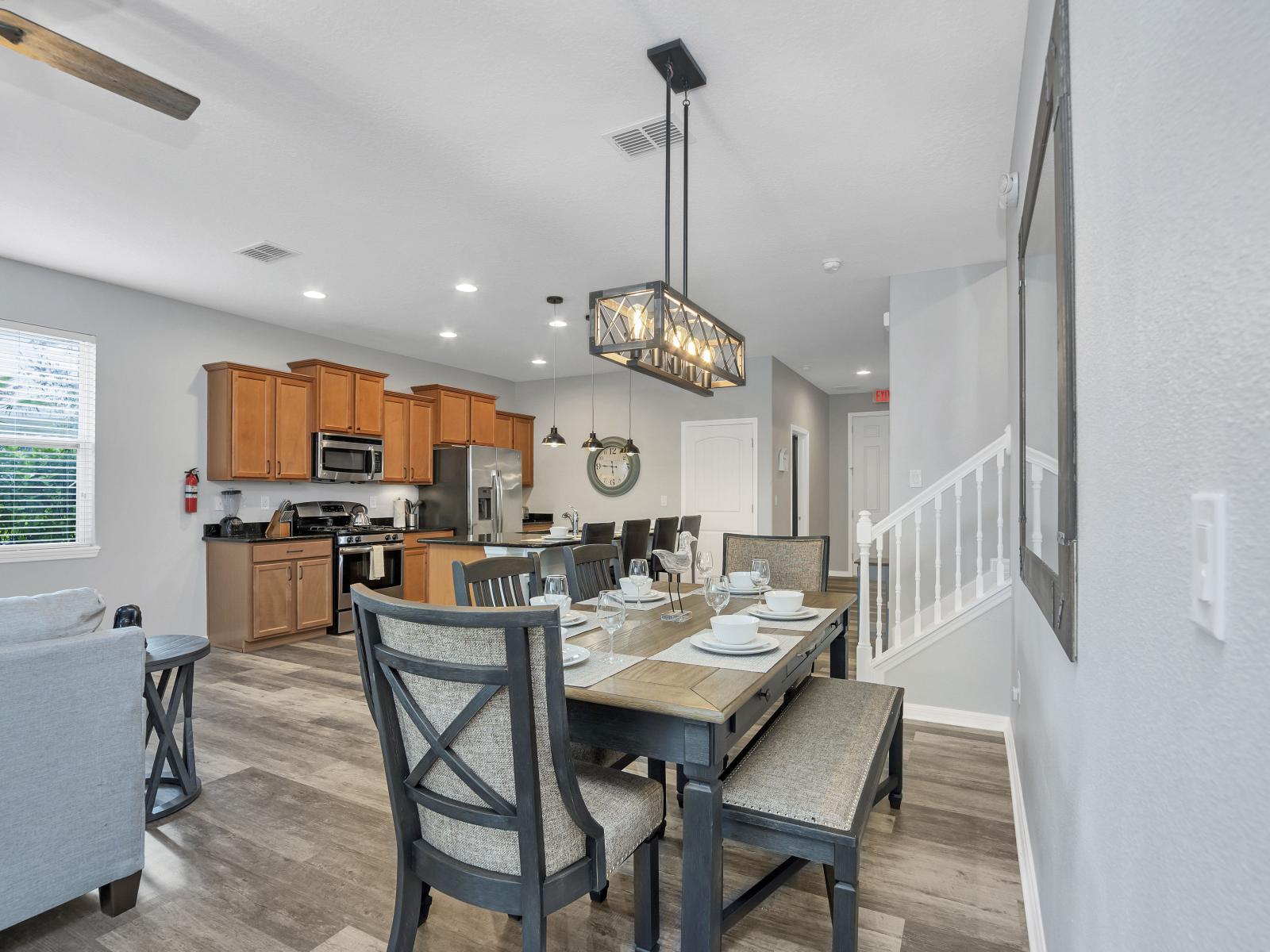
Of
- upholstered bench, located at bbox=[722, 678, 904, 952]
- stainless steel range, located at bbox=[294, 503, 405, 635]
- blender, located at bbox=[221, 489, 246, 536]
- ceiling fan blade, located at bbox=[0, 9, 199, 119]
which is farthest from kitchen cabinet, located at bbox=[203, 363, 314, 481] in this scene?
upholstered bench, located at bbox=[722, 678, 904, 952]

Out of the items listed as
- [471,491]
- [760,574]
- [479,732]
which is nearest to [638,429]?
[471,491]

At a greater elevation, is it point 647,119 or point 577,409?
point 647,119

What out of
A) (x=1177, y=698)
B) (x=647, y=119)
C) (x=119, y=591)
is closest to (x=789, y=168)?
(x=647, y=119)

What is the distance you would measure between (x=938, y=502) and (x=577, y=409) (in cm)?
542

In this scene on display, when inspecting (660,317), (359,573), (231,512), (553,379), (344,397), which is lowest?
(359,573)

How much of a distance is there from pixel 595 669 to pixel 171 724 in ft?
6.40

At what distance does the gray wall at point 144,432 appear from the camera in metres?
4.54

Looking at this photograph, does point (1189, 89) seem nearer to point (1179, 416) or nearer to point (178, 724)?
point (1179, 416)

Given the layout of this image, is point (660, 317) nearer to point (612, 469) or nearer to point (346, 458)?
point (346, 458)

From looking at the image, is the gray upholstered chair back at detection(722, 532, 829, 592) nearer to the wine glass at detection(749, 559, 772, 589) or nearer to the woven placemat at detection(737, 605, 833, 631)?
the wine glass at detection(749, 559, 772, 589)

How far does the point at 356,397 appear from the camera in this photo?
251 inches

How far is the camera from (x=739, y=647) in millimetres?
1914

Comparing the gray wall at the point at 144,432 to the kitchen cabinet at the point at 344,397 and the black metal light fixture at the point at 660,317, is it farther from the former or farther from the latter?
the black metal light fixture at the point at 660,317

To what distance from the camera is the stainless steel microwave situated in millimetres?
6031
